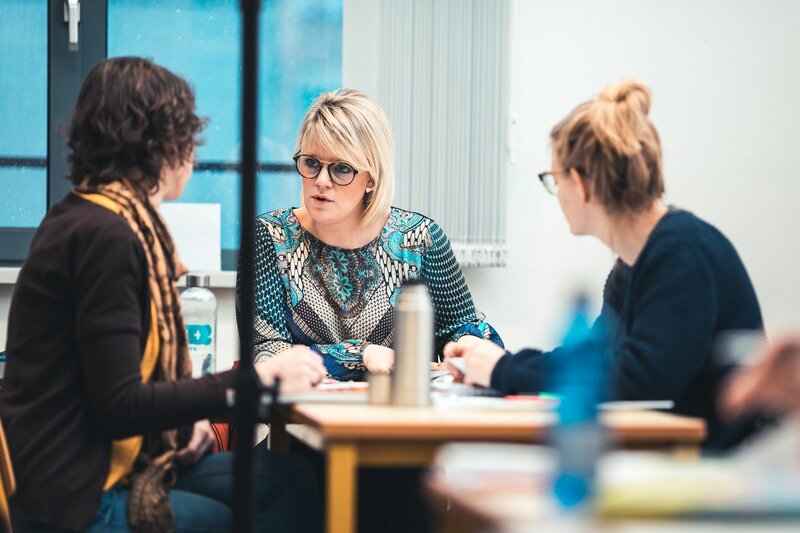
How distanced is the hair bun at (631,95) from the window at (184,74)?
211cm

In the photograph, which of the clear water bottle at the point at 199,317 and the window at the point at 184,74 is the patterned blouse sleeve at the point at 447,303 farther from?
the window at the point at 184,74

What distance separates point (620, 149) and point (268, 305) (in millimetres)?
985

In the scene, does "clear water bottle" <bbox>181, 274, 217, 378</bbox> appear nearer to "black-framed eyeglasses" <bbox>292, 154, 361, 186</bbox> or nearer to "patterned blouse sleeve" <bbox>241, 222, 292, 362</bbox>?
"patterned blouse sleeve" <bbox>241, 222, 292, 362</bbox>

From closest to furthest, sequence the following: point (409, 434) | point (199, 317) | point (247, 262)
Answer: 1. point (247, 262)
2. point (409, 434)
3. point (199, 317)

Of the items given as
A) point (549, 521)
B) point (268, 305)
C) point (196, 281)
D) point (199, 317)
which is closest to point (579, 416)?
point (549, 521)

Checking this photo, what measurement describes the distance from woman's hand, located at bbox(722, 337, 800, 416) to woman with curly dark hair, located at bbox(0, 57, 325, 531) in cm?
84

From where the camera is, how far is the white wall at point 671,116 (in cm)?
378

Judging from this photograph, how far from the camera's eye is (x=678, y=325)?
1595 mm

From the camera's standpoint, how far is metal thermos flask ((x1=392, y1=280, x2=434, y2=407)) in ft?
4.88

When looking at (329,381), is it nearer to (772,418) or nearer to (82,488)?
(82,488)

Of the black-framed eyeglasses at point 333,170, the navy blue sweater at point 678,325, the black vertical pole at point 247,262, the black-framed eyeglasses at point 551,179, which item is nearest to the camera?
the black vertical pole at point 247,262

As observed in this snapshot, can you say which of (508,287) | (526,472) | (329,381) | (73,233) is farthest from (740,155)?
(526,472)

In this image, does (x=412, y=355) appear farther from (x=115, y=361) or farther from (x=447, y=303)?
(x=447, y=303)

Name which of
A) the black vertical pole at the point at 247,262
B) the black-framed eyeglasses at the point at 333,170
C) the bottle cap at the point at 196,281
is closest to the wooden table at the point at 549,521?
the black vertical pole at the point at 247,262
